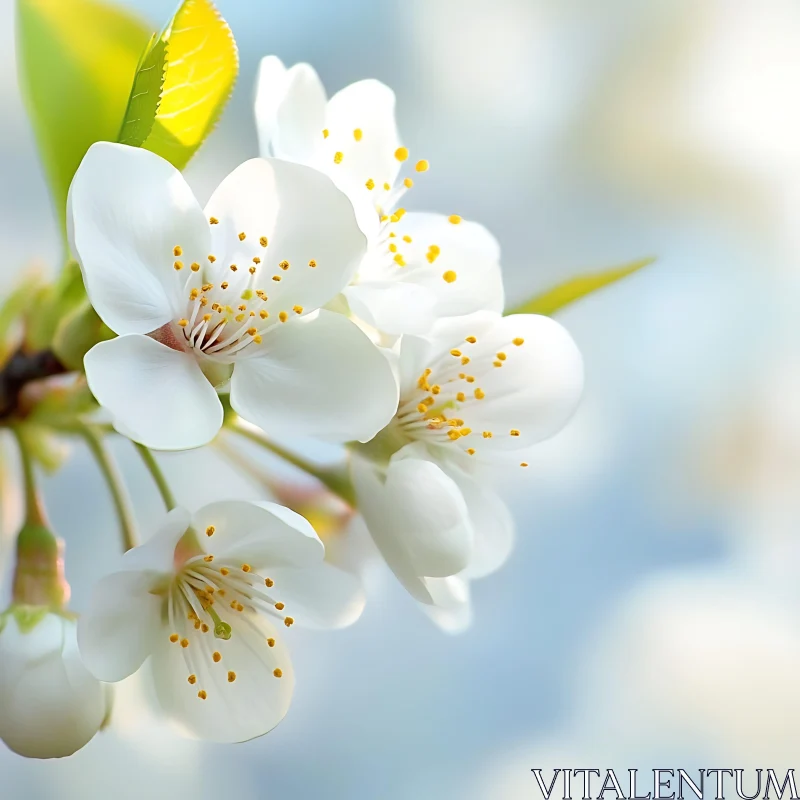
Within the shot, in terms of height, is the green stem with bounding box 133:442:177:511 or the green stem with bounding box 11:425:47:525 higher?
the green stem with bounding box 133:442:177:511

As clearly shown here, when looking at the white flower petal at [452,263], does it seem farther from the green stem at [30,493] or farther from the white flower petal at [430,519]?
the green stem at [30,493]

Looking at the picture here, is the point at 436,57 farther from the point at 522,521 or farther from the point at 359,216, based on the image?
the point at 359,216

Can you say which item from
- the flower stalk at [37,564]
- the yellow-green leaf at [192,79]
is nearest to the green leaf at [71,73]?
the yellow-green leaf at [192,79]

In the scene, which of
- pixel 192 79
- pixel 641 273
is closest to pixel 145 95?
pixel 192 79

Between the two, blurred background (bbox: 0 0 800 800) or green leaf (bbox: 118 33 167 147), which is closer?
green leaf (bbox: 118 33 167 147)

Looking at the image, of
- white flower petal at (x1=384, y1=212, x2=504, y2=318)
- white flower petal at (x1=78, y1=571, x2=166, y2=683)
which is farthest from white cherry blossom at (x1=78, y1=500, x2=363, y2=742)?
white flower petal at (x1=384, y1=212, x2=504, y2=318)

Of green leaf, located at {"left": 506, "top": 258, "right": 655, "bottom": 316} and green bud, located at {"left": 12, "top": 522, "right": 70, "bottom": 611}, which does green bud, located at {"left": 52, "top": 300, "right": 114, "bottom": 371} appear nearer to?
green bud, located at {"left": 12, "top": 522, "right": 70, "bottom": 611}
